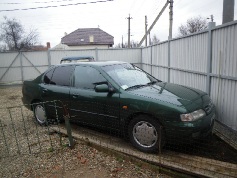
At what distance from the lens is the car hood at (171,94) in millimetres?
3779

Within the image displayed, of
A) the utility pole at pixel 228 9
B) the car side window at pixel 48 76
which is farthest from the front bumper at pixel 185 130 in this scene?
the utility pole at pixel 228 9

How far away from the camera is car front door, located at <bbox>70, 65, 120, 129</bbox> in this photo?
14.1 feet

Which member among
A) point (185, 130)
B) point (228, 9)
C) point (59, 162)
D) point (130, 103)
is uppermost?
point (228, 9)

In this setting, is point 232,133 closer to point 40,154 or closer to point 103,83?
point 103,83

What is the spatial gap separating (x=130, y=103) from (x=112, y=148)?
2.88 feet

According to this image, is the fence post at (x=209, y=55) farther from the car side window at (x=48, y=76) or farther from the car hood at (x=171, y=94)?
the car side window at (x=48, y=76)

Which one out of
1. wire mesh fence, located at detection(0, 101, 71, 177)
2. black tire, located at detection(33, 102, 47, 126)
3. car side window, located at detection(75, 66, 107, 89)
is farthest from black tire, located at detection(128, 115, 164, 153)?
black tire, located at detection(33, 102, 47, 126)

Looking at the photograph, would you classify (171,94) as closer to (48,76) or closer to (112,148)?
(112,148)

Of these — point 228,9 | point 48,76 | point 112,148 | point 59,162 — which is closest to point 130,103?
point 112,148

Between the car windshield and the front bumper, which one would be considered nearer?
the front bumper

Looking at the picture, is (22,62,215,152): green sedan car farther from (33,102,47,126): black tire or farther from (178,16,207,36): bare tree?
(178,16,207,36): bare tree

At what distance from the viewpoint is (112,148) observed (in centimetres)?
411

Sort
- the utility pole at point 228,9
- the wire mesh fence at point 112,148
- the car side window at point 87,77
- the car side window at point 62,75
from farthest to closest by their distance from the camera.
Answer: the utility pole at point 228,9 → the car side window at point 62,75 → the car side window at point 87,77 → the wire mesh fence at point 112,148

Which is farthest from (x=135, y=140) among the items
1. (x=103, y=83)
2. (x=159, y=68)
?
(x=159, y=68)
